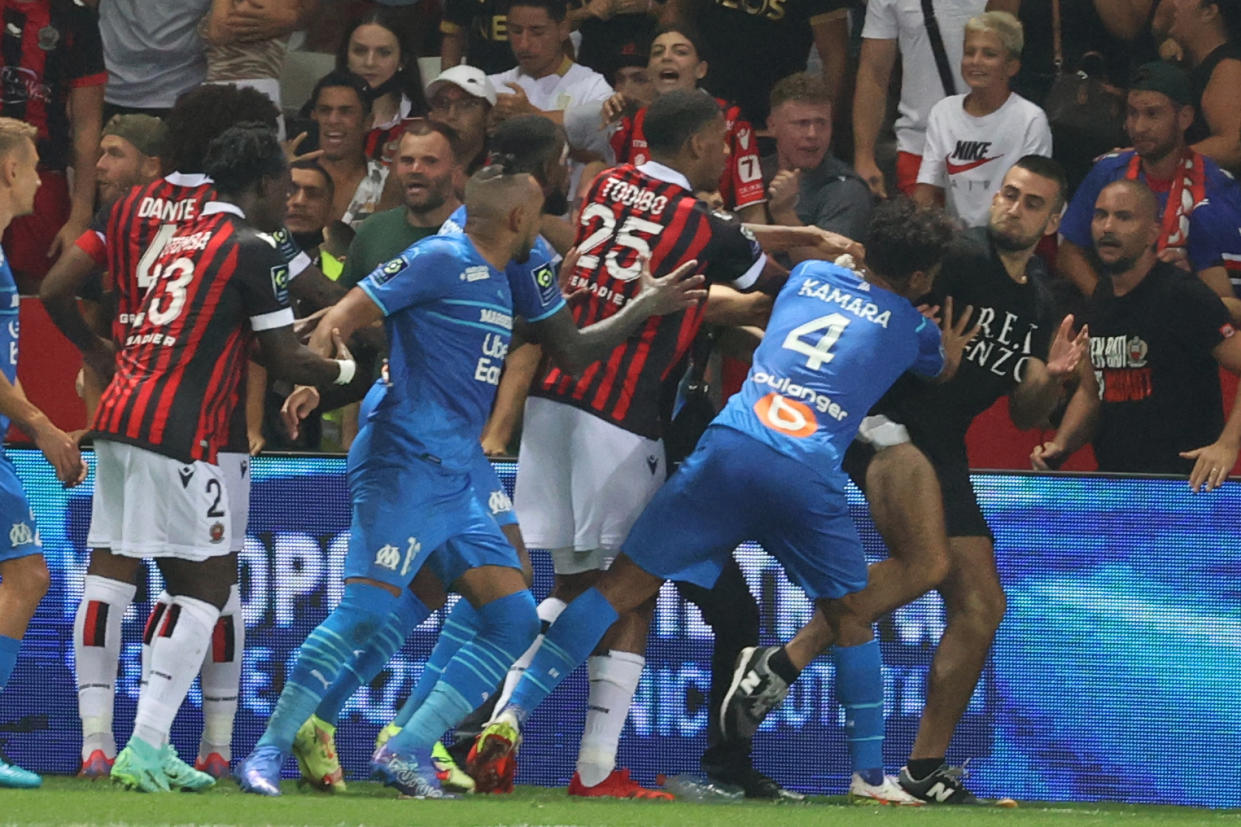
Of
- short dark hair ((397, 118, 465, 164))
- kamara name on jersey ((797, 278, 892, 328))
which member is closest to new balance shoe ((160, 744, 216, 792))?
kamara name on jersey ((797, 278, 892, 328))

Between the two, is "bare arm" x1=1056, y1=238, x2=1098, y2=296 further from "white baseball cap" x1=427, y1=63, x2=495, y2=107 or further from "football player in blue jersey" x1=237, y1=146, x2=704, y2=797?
"football player in blue jersey" x1=237, y1=146, x2=704, y2=797

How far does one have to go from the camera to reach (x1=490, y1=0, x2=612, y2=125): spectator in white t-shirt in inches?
364

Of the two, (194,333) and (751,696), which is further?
(751,696)

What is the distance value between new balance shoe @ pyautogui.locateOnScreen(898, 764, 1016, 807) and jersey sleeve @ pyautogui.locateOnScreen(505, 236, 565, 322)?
6.91ft

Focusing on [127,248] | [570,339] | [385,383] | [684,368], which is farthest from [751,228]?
[127,248]

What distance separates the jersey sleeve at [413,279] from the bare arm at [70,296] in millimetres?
1321

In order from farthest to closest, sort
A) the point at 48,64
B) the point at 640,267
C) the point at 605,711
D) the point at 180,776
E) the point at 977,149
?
the point at 48,64 < the point at 977,149 < the point at 640,267 < the point at 605,711 < the point at 180,776

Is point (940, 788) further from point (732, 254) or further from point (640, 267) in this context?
point (640, 267)

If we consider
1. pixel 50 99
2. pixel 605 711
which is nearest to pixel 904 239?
pixel 605 711

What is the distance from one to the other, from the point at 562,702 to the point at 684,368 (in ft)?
4.40

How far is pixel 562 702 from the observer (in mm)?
7301

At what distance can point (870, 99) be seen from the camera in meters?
9.39

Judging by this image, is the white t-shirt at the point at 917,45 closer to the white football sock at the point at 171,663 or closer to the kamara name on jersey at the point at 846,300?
the kamara name on jersey at the point at 846,300

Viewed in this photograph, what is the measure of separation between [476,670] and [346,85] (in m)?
4.13
